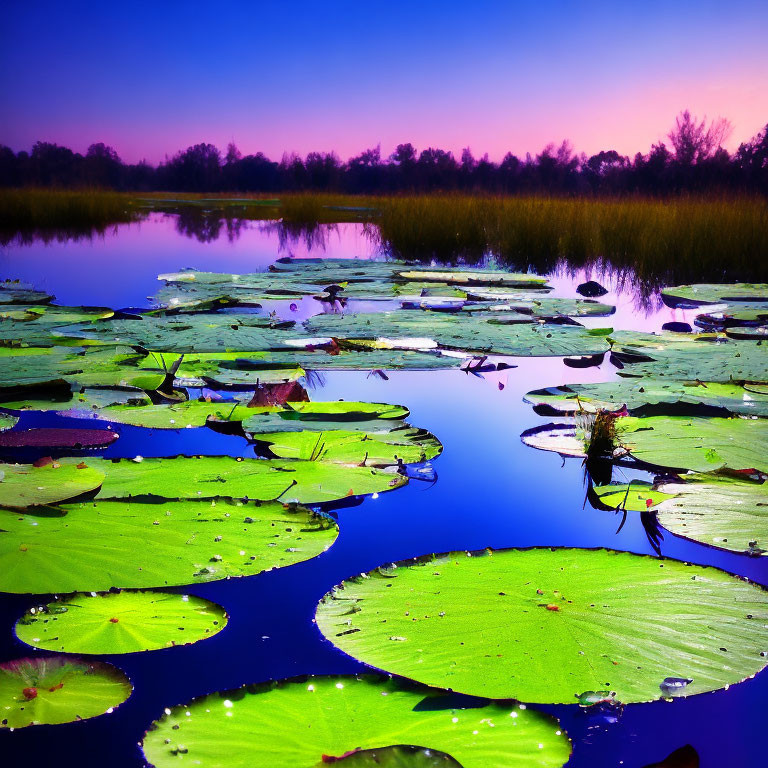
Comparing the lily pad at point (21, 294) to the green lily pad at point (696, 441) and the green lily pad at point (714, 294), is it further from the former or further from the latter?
the green lily pad at point (714, 294)

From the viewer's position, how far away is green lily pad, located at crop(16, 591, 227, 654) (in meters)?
1.16

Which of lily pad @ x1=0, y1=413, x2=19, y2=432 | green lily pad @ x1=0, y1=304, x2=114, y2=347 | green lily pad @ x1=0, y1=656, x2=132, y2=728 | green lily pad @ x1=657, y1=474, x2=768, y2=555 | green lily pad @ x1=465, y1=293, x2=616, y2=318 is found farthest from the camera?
green lily pad @ x1=465, y1=293, x2=616, y2=318

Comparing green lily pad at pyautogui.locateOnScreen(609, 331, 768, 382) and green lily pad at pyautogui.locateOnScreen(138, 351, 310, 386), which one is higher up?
green lily pad at pyautogui.locateOnScreen(609, 331, 768, 382)

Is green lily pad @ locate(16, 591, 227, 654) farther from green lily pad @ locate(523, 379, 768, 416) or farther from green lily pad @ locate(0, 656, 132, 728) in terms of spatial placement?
green lily pad @ locate(523, 379, 768, 416)

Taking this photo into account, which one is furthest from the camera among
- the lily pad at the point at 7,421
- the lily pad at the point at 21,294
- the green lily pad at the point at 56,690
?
the lily pad at the point at 21,294

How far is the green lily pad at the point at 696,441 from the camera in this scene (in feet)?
6.63

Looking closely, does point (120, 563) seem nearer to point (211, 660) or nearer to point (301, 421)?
point (211, 660)

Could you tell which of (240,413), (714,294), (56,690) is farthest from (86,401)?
(714,294)

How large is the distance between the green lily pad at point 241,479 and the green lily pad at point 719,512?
0.62 metres

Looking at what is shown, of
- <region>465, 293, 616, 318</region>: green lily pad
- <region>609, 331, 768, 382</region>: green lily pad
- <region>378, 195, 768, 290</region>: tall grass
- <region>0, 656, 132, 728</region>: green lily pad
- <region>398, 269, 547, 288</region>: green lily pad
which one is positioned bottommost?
<region>0, 656, 132, 728</region>: green lily pad

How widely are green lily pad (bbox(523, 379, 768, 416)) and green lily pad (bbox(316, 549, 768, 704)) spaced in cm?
107

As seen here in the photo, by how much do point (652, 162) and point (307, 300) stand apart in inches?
769

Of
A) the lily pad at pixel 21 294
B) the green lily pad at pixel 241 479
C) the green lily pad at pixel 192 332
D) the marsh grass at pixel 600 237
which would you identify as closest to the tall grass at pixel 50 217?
the marsh grass at pixel 600 237

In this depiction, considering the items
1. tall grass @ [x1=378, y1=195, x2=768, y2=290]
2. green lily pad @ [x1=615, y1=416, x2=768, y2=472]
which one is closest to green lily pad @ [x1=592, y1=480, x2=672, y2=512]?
green lily pad @ [x1=615, y1=416, x2=768, y2=472]
